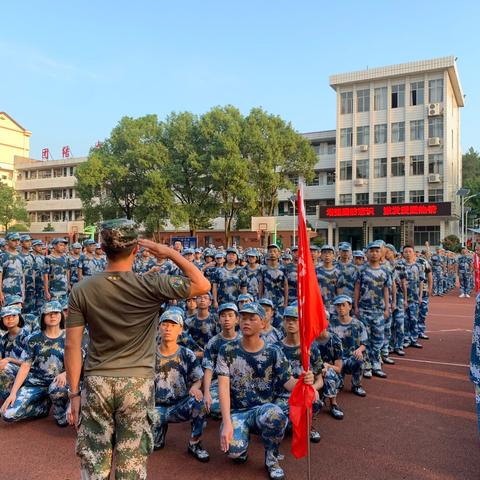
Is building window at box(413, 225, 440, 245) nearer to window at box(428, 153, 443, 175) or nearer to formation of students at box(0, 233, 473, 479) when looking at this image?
window at box(428, 153, 443, 175)

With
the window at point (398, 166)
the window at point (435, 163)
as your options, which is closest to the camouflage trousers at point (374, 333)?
the window at point (435, 163)

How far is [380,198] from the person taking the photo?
132ft

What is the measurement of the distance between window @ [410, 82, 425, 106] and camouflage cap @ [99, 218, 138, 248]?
1605 inches

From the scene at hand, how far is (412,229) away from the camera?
39.2m

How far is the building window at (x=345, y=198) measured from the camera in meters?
41.4

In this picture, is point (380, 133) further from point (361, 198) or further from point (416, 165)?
point (361, 198)

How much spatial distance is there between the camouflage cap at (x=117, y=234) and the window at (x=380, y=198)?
39.4 metres

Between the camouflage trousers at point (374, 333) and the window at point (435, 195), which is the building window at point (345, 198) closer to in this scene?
the window at point (435, 195)

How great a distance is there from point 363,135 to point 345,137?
5.22 feet

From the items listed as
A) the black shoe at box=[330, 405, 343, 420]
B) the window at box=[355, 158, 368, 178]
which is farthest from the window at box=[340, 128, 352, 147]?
the black shoe at box=[330, 405, 343, 420]

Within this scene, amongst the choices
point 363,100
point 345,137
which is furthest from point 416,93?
point 345,137

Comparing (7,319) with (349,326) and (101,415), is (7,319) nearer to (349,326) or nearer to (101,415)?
(101,415)

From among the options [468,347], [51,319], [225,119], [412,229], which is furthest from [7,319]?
[412,229]

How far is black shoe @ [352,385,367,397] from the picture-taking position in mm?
6254
